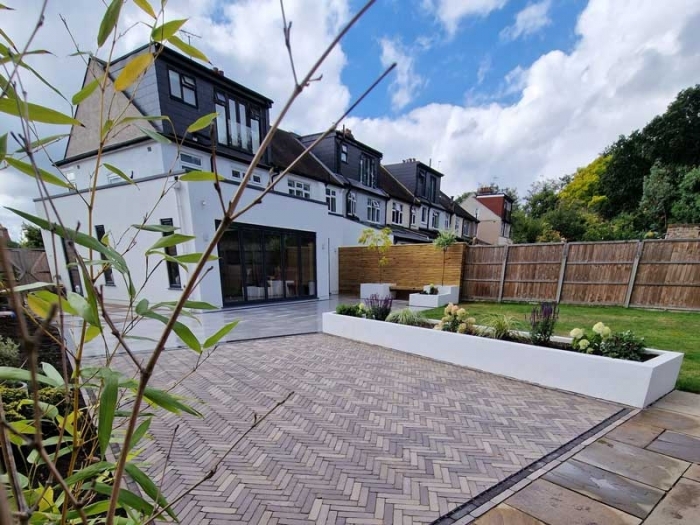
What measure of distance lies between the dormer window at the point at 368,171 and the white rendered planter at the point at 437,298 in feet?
33.1

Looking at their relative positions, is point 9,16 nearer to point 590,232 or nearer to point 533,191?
point 590,232

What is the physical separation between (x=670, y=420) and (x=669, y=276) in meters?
7.62

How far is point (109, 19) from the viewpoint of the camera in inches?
26.8

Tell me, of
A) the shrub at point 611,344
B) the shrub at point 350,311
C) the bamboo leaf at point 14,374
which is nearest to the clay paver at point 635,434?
the shrub at point 611,344

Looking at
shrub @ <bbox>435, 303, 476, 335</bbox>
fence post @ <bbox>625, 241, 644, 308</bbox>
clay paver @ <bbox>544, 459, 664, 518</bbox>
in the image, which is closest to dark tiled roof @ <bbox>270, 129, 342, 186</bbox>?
shrub @ <bbox>435, 303, 476, 335</bbox>

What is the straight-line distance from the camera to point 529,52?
8672 mm

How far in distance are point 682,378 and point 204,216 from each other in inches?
416

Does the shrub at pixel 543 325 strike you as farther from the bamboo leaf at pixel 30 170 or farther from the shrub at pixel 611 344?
the bamboo leaf at pixel 30 170

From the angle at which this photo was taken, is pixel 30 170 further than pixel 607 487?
No

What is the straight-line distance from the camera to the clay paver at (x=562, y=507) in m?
2.04

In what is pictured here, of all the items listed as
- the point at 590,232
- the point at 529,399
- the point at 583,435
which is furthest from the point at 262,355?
the point at 590,232

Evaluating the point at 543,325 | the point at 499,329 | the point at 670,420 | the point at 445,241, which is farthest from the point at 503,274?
the point at 670,420

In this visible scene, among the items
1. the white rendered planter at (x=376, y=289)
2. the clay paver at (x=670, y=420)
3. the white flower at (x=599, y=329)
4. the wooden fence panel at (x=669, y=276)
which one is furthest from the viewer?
the white rendered planter at (x=376, y=289)

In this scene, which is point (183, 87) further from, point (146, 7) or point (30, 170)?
point (30, 170)
